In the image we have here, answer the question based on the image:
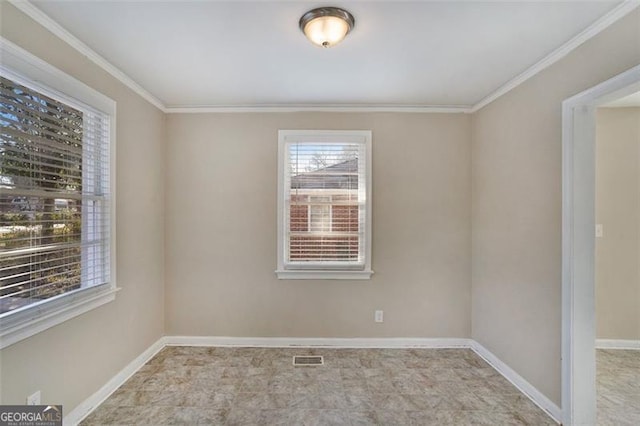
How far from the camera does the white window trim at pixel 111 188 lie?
4.86ft

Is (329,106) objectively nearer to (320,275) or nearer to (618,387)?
(320,275)

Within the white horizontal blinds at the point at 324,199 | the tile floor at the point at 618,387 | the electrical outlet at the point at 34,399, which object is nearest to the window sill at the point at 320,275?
the white horizontal blinds at the point at 324,199

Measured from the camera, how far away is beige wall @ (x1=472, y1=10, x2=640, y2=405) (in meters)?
1.80

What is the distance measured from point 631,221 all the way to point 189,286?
4.61 metres

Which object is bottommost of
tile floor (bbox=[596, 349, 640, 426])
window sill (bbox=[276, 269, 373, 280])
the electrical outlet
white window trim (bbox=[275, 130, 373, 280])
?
tile floor (bbox=[596, 349, 640, 426])

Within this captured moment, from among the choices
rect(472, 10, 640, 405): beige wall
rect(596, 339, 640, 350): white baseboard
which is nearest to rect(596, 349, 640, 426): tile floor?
rect(596, 339, 640, 350): white baseboard

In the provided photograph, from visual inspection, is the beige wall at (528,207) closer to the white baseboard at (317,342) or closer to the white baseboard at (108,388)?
the white baseboard at (317,342)

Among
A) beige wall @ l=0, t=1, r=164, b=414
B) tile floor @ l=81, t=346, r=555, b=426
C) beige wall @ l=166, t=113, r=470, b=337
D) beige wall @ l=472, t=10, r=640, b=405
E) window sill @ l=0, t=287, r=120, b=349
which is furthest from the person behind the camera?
beige wall @ l=166, t=113, r=470, b=337

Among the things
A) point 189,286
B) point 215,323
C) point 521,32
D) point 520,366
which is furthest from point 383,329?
point 521,32

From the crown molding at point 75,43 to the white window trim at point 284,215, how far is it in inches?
52.3

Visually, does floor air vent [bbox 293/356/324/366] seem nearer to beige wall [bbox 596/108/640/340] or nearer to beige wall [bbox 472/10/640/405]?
beige wall [bbox 472/10/640/405]

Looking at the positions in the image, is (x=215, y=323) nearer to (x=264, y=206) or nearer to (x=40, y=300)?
(x=264, y=206)

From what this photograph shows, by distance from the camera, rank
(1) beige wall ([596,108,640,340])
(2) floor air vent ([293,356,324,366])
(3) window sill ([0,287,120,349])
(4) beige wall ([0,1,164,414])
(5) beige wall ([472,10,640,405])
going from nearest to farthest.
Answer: (3) window sill ([0,287,120,349])
(4) beige wall ([0,1,164,414])
(5) beige wall ([472,10,640,405])
(2) floor air vent ([293,356,324,366])
(1) beige wall ([596,108,640,340])

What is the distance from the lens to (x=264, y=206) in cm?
301
